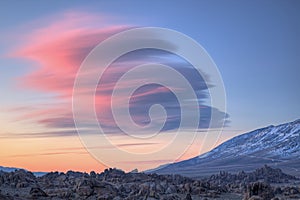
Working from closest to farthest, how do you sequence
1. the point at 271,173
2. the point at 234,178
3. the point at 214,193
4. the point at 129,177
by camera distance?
the point at 214,193, the point at 129,177, the point at 234,178, the point at 271,173

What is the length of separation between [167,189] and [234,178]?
41412 millimetres

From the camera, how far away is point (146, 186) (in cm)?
5612

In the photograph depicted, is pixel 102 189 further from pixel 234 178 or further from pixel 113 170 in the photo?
pixel 234 178

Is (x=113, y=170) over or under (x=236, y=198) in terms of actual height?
over

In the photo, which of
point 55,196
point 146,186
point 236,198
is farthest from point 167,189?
point 55,196

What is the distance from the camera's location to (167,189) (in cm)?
5784

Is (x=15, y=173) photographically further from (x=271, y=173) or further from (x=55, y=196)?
(x=271, y=173)

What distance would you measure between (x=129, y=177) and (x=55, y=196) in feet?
88.3

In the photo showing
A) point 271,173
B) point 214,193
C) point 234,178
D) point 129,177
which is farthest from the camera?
point 271,173

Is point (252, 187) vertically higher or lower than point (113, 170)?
lower

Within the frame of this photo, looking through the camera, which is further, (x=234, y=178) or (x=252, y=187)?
(x=234, y=178)

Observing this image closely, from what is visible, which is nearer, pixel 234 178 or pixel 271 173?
pixel 234 178

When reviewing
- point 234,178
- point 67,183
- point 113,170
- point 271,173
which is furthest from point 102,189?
point 271,173

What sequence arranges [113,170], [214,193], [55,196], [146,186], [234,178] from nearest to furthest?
1. [55,196]
2. [146,186]
3. [214,193]
4. [113,170]
5. [234,178]
